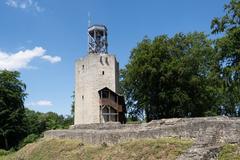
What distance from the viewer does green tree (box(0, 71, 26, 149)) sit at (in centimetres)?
4931

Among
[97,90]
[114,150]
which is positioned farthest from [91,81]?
[114,150]

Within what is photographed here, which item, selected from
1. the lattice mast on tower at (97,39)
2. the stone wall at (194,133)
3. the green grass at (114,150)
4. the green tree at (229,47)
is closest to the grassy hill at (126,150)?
the green grass at (114,150)

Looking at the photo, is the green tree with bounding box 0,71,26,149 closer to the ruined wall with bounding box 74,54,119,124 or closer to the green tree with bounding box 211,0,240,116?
the ruined wall with bounding box 74,54,119,124

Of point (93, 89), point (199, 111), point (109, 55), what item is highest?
point (109, 55)

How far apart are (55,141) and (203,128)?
50.8 feet

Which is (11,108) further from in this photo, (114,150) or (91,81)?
(114,150)

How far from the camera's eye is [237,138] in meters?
14.3

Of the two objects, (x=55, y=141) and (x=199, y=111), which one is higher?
(x=199, y=111)

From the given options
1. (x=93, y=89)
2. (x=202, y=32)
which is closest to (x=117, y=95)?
(x=93, y=89)

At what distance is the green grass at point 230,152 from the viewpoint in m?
13.1

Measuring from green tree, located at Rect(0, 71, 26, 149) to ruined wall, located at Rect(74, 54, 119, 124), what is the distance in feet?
41.7

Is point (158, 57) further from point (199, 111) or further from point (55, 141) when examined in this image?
point (55, 141)

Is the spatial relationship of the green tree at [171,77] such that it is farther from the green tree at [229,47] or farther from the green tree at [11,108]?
the green tree at [11,108]

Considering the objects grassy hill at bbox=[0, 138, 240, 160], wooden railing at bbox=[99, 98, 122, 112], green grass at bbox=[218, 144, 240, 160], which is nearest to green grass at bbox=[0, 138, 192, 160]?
grassy hill at bbox=[0, 138, 240, 160]
